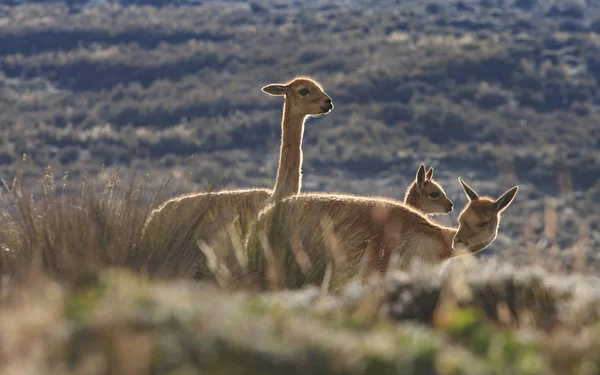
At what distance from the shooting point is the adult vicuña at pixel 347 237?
729 cm

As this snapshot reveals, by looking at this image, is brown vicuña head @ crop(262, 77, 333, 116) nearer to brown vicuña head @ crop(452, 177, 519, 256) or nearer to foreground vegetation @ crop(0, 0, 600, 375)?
foreground vegetation @ crop(0, 0, 600, 375)

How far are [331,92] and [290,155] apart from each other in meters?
47.6

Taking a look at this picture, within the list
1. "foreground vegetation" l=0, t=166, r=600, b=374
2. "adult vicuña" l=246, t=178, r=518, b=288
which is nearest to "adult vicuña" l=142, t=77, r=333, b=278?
"adult vicuña" l=246, t=178, r=518, b=288

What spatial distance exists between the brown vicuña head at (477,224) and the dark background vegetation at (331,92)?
69.9 feet

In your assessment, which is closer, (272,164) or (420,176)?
(420,176)

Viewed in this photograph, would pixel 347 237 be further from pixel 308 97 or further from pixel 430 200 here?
pixel 430 200

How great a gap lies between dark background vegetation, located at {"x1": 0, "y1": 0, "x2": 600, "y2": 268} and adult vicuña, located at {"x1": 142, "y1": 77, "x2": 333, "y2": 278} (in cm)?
1906

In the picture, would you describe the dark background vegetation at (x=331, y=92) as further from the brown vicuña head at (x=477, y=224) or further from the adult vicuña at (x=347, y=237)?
the adult vicuña at (x=347, y=237)

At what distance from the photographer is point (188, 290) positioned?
4.95m

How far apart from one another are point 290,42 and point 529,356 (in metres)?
65.3

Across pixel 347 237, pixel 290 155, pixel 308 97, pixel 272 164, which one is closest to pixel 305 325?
pixel 347 237

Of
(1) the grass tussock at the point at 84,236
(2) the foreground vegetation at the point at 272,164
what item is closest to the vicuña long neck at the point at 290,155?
(2) the foreground vegetation at the point at 272,164

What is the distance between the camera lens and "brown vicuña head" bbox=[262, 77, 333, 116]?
11.6 meters

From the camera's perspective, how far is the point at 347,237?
812 cm
